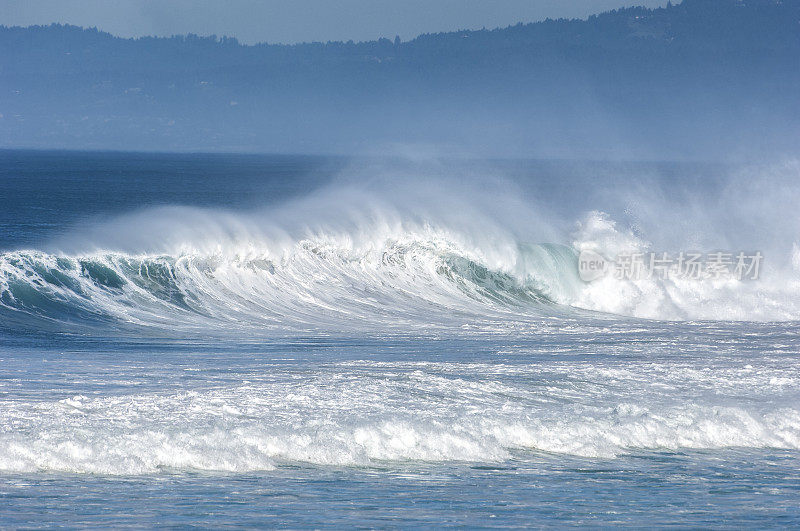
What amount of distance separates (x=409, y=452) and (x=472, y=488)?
947mm

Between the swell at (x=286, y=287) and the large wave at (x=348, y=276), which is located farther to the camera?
the large wave at (x=348, y=276)

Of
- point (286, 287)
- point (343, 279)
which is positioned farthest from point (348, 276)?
point (286, 287)

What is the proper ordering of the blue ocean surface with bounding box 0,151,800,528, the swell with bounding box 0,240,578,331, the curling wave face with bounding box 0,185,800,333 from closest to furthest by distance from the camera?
the blue ocean surface with bounding box 0,151,800,528 < the swell with bounding box 0,240,578,331 < the curling wave face with bounding box 0,185,800,333

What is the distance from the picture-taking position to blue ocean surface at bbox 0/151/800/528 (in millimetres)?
6965

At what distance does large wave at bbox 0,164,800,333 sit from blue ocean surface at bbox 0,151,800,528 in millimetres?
81

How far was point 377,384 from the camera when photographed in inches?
389

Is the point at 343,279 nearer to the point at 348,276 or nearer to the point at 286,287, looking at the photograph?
the point at 348,276

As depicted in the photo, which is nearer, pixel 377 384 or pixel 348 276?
pixel 377 384

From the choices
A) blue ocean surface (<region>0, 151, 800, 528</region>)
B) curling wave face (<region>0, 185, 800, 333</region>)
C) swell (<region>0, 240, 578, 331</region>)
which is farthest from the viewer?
curling wave face (<region>0, 185, 800, 333</region>)

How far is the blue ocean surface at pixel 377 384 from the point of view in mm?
6965

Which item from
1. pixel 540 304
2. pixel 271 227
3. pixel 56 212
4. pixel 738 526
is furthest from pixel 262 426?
pixel 56 212

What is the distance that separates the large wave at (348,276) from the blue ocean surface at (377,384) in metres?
0.08

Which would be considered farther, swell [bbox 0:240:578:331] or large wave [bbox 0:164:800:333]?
large wave [bbox 0:164:800:333]

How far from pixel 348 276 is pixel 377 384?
9435 mm
